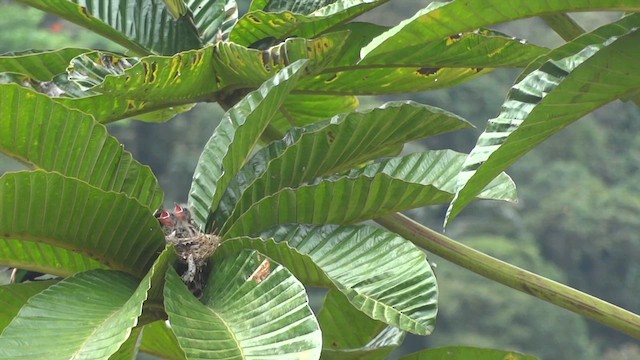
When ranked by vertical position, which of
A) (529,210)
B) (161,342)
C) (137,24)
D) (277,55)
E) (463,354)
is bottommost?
(529,210)

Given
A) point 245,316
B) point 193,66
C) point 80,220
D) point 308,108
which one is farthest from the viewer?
point 308,108

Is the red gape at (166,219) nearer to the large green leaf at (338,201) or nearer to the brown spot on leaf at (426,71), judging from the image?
the large green leaf at (338,201)

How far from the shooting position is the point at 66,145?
1221 mm

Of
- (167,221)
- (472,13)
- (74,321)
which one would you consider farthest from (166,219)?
(472,13)

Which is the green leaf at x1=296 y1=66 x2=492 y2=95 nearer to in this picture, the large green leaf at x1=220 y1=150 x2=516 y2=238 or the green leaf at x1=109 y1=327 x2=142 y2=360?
the large green leaf at x1=220 y1=150 x2=516 y2=238

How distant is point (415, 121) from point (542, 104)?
1.29ft

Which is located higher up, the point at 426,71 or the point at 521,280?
the point at 426,71

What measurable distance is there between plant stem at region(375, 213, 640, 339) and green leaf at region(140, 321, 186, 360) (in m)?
0.28

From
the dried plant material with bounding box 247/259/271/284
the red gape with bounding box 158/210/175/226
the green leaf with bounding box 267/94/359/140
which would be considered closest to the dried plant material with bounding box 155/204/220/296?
the red gape with bounding box 158/210/175/226

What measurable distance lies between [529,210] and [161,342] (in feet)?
73.4

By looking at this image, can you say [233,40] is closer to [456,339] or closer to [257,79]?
[257,79]

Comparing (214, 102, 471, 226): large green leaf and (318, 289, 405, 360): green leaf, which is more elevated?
(214, 102, 471, 226): large green leaf

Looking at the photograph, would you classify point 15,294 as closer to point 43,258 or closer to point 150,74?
point 43,258

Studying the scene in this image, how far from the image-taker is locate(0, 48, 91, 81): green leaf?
1.37 m
